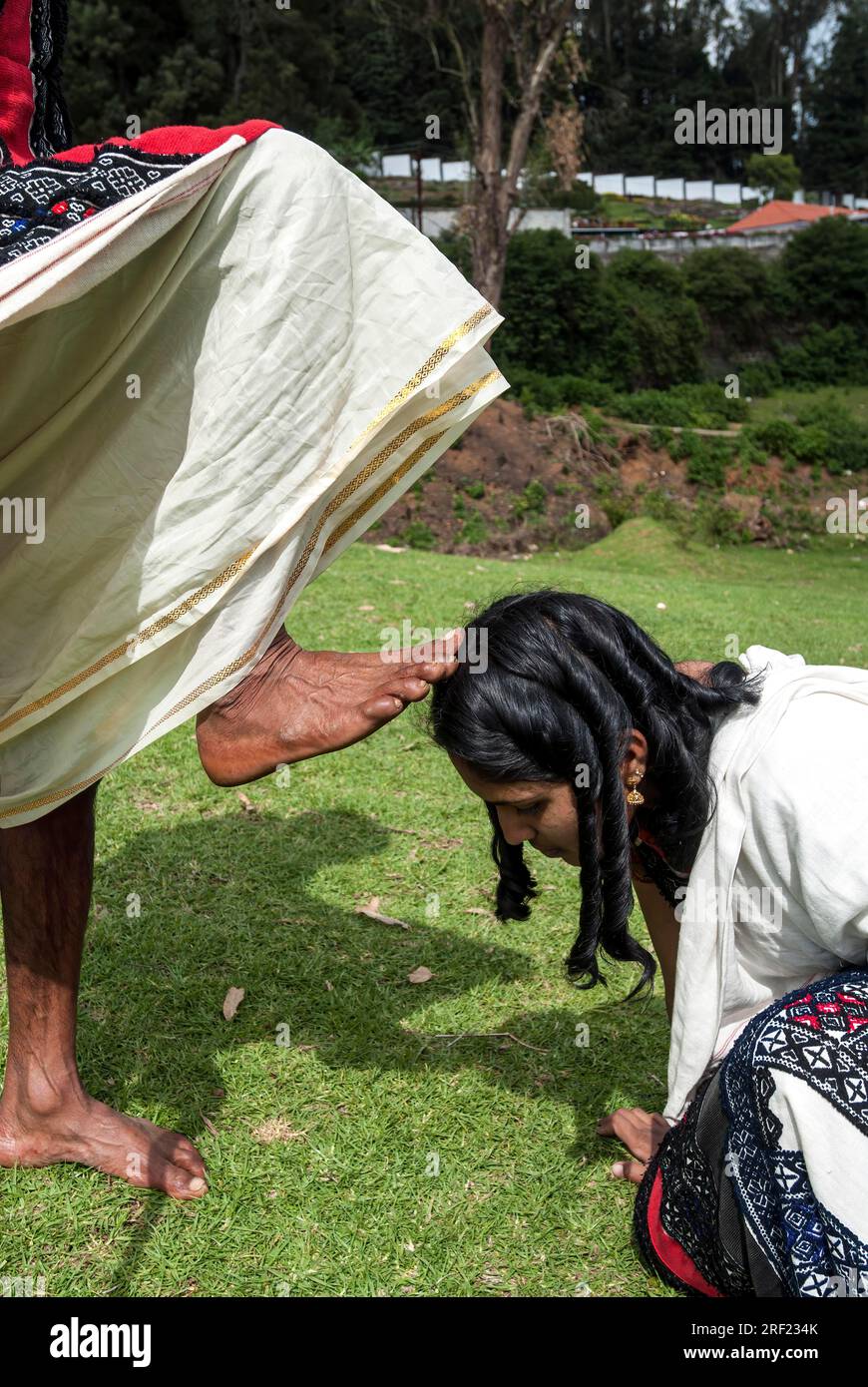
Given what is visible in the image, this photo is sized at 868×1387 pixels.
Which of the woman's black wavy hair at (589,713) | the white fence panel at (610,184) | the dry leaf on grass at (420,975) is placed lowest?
the dry leaf on grass at (420,975)

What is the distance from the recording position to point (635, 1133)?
2.95m

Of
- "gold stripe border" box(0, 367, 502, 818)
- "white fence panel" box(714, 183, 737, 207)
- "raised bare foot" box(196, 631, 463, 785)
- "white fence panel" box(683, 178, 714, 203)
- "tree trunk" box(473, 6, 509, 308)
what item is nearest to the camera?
"raised bare foot" box(196, 631, 463, 785)

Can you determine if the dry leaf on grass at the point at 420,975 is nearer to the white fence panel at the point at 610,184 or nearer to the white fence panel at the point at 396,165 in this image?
the white fence panel at the point at 396,165

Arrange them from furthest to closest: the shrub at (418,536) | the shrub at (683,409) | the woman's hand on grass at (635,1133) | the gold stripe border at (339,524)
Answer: the shrub at (683,409)
the shrub at (418,536)
the woman's hand on grass at (635,1133)
the gold stripe border at (339,524)

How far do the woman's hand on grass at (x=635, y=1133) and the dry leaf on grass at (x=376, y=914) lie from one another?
1.10 metres

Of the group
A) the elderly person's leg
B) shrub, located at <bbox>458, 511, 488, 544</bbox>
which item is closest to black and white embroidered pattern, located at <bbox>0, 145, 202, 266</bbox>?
the elderly person's leg

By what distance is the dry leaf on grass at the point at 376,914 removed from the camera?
13.0ft

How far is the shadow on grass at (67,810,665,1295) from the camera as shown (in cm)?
317

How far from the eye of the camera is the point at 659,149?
5550 centimetres

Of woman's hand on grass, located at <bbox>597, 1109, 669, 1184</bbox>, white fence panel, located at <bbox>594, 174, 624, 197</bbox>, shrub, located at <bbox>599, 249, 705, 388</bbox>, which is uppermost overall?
white fence panel, located at <bbox>594, 174, 624, 197</bbox>

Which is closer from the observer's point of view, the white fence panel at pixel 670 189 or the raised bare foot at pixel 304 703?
Result: the raised bare foot at pixel 304 703

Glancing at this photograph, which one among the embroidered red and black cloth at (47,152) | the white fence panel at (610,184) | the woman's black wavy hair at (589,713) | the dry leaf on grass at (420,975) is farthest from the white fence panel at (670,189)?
the woman's black wavy hair at (589,713)

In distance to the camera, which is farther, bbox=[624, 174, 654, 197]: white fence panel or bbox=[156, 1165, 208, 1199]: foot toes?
bbox=[624, 174, 654, 197]: white fence panel

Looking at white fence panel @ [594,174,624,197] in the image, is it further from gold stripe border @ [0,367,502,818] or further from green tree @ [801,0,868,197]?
gold stripe border @ [0,367,502,818]
